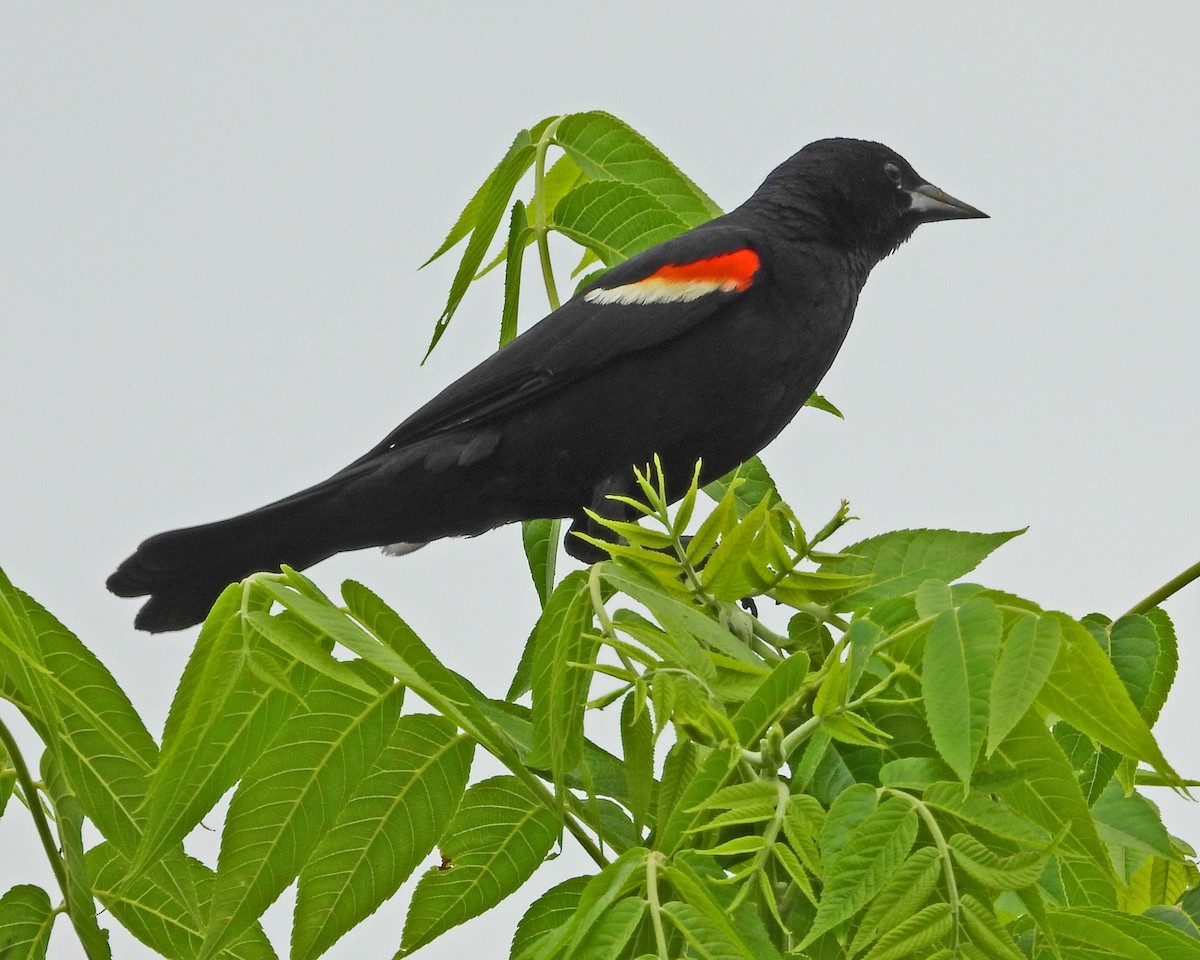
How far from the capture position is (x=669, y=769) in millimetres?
1551

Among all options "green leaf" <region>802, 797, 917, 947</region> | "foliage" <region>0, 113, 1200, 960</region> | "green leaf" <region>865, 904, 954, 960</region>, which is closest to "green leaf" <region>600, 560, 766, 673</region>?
"foliage" <region>0, 113, 1200, 960</region>

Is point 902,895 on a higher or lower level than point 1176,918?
higher

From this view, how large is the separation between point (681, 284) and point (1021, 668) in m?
2.10

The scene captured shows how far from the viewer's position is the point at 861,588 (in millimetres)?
1859

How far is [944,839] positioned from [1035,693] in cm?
19

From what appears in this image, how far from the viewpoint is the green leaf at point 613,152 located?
9.95 ft

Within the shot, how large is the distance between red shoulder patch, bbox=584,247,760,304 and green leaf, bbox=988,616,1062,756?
2.03 m

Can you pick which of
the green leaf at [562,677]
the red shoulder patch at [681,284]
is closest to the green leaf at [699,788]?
the green leaf at [562,677]

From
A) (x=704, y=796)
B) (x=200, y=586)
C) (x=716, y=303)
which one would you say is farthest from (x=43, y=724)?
(x=716, y=303)

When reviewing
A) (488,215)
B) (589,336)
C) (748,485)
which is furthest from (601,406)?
(488,215)

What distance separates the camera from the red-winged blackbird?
3.36 meters

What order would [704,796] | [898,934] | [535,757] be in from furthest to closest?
[535,757] < [704,796] < [898,934]

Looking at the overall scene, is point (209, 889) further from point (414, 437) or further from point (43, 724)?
point (414, 437)

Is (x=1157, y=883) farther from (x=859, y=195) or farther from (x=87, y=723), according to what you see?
(x=859, y=195)
